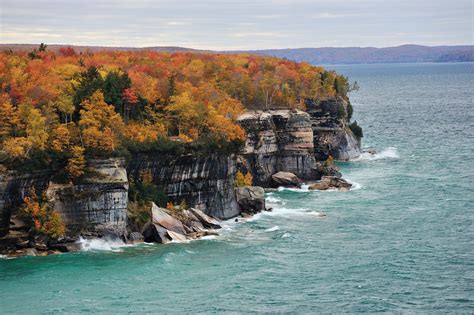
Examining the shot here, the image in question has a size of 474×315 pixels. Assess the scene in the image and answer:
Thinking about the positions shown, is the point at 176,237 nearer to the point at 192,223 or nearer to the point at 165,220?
the point at 165,220

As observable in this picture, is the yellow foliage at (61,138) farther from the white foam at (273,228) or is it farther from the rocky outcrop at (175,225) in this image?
the white foam at (273,228)

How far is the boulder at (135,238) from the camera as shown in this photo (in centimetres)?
9206

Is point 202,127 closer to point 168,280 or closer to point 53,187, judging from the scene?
point 53,187

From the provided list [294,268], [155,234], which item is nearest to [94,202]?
[155,234]

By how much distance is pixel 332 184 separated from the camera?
125 m

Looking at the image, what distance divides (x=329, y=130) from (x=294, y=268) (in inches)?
2766

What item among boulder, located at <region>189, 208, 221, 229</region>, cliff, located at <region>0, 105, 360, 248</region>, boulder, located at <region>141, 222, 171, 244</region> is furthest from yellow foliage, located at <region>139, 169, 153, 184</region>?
boulder, located at <region>141, 222, 171, 244</region>

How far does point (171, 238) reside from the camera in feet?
305

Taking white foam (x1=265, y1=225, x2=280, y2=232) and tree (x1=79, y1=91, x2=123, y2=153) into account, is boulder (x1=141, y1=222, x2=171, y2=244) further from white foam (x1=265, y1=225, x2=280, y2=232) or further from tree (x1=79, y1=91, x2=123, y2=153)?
white foam (x1=265, y1=225, x2=280, y2=232)

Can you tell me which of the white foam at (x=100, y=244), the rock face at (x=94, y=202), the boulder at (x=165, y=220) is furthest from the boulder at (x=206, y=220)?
the white foam at (x=100, y=244)

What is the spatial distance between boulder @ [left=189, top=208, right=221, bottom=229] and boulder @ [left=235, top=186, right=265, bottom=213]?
304 inches

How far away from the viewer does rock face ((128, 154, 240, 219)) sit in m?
100

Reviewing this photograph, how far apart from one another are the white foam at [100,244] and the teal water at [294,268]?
111 centimetres

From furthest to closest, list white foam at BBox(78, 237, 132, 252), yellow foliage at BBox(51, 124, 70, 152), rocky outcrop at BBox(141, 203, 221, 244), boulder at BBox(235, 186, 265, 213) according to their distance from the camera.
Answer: boulder at BBox(235, 186, 265, 213)
rocky outcrop at BBox(141, 203, 221, 244)
yellow foliage at BBox(51, 124, 70, 152)
white foam at BBox(78, 237, 132, 252)
